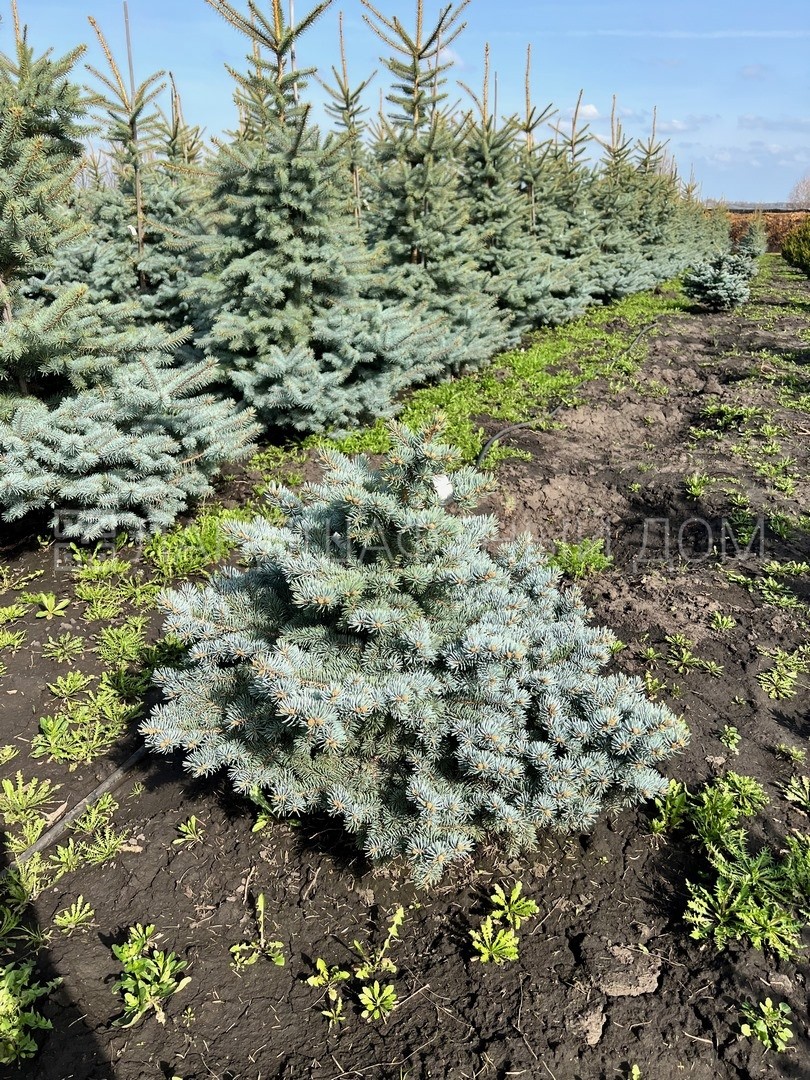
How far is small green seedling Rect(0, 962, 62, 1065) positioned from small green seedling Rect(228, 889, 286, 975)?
0.60 meters

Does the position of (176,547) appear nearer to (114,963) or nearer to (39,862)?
(39,862)

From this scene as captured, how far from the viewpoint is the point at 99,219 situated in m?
9.52

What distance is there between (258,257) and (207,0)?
6.97 feet

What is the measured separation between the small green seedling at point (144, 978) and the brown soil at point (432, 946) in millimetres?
41

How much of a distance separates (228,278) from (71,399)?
2.30m

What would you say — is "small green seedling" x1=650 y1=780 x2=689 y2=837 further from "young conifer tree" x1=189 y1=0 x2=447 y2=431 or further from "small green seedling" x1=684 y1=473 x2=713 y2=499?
"young conifer tree" x1=189 y1=0 x2=447 y2=431

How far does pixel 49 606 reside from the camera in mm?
4285

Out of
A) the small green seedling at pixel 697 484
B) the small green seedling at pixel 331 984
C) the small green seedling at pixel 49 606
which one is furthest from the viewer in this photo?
the small green seedling at pixel 697 484

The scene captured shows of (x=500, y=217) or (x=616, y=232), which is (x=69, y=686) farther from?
(x=616, y=232)

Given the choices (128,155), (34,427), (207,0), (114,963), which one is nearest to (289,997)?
(114,963)

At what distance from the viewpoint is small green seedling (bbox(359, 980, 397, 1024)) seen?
7.09 ft

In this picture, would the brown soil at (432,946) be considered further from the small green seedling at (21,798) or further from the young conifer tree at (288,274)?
the young conifer tree at (288,274)

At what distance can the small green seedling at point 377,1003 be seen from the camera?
216 cm

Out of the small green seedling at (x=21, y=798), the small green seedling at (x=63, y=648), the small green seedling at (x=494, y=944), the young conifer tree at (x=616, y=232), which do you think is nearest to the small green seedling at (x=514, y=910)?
the small green seedling at (x=494, y=944)
